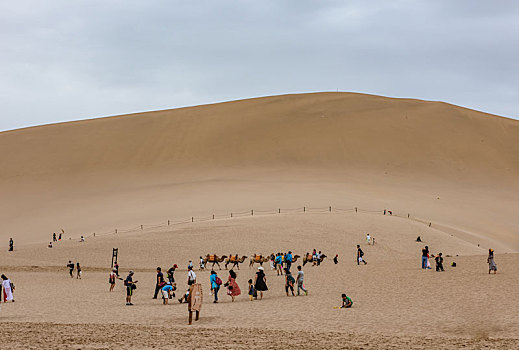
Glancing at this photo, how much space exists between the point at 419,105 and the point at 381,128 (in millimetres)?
15370

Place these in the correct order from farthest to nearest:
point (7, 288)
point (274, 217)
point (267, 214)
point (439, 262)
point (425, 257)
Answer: point (267, 214)
point (274, 217)
point (425, 257)
point (439, 262)
point (7, 288)

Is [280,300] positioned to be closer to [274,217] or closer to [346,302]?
[346,302]

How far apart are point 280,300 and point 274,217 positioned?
25.7m

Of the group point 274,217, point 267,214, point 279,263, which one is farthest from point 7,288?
point 267,214

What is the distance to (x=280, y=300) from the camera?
22188mm

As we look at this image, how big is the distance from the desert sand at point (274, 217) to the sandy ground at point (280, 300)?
0.10m

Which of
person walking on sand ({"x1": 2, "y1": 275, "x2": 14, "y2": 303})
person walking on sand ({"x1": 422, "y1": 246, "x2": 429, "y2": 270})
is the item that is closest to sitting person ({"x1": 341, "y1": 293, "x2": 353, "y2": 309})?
person walking on sand ({"x1": 422, "y1": 246, "x2": 429, "y2": 270})

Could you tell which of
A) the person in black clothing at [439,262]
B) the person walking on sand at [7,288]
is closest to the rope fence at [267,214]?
the person in black clothing at [439,262]

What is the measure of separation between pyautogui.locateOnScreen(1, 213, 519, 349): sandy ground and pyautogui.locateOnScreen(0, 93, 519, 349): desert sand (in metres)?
0.10

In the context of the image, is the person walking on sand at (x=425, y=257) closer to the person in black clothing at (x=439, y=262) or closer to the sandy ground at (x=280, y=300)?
the sandy ground at (x=280, y=300)

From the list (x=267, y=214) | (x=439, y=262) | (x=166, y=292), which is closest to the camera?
(x=166, y=292)

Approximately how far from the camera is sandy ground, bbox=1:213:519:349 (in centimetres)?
1472

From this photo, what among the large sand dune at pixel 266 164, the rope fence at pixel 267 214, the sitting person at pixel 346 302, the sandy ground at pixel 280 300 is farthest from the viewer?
the large sand dune at pixel 266 164

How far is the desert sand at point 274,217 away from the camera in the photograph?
54.2ft
